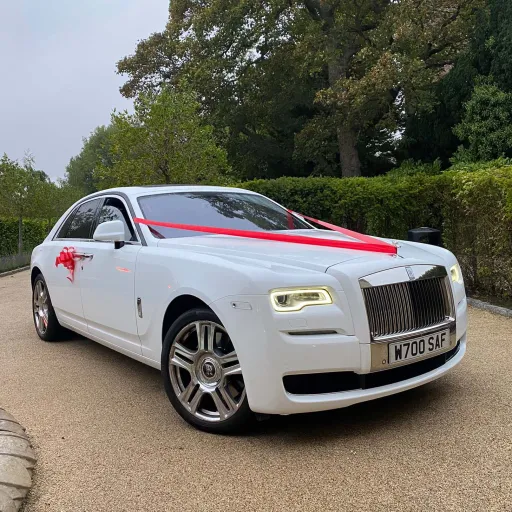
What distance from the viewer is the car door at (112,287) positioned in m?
4.14

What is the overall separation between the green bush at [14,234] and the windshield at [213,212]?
1943 centimetres

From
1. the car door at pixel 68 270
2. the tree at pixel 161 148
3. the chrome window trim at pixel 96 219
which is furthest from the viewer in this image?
the tree at pixel 161 148

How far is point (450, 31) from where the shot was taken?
67.5ft

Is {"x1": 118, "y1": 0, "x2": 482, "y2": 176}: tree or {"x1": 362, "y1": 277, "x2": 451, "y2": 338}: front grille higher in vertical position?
{"x1": 118, "y1": 0, "x2": 482, "y2": 176}: tree

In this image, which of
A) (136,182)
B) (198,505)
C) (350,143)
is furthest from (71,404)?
(350,143)

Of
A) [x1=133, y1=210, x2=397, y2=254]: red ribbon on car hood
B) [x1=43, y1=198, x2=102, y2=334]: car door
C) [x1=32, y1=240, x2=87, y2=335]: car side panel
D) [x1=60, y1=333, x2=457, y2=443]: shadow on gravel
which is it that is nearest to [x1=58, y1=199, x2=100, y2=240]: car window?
[x1=43, y1=198, x2=102, y2=334]: car door

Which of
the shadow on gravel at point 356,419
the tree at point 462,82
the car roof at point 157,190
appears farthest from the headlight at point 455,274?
the tree at point 462,82

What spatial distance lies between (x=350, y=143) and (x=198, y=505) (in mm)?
21153

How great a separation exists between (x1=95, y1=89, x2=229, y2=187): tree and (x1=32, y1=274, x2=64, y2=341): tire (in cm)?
901

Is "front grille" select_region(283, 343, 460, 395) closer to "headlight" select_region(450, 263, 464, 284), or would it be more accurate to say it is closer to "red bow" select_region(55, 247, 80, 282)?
"headlight" select_region(450, 263, 464, 284)

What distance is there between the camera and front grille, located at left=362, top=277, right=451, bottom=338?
3115mm

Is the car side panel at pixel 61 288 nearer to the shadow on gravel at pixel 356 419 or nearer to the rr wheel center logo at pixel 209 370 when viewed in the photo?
the shadow on gravel at pixel 356 419

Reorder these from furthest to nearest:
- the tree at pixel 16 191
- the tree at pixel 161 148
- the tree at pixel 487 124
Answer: the tree at pixel 16 191, the tree at pixel 487 124, the tree at pixel 161 148

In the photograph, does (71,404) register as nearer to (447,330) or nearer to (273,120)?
(447,330)
